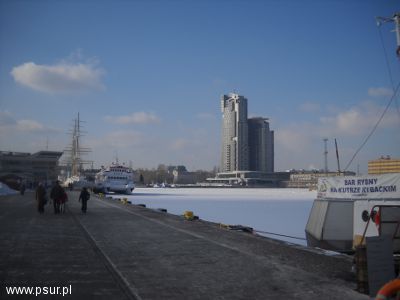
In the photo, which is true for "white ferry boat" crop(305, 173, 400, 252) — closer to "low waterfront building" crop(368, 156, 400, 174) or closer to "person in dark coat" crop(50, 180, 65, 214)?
"low waterfront building" crop(368, 156, 400, 174)

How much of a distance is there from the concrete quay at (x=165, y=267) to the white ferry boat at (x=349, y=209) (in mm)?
1367

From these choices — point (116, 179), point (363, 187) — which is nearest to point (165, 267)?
point (363, 187)

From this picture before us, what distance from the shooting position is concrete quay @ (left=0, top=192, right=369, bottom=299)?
7004mm

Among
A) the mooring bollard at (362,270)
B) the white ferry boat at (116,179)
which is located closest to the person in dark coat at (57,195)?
the mooring bollard at (362,270)

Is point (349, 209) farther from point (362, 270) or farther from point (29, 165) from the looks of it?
point (29, 165)

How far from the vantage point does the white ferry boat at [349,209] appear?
436 inches

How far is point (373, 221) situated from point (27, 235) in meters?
10.2

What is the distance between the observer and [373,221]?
10141 mm

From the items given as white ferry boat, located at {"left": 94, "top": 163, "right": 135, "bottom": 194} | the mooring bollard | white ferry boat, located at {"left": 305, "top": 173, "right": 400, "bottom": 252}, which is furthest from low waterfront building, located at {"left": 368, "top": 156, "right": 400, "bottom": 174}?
white ferry boat, located at {"left": 94, "top": 163, "right": 135, "bottom": 194}

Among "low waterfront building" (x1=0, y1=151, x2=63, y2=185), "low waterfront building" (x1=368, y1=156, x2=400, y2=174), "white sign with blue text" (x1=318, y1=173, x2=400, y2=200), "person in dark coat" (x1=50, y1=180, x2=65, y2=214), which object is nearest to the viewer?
"white sign with blue text" (x1=318, y1=173, x2=400, y2=200)

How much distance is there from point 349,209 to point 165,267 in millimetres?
6781

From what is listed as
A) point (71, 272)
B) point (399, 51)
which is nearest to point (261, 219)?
point (399, 51)

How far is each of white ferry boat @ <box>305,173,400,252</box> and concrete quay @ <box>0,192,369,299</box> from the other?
1.37 meters

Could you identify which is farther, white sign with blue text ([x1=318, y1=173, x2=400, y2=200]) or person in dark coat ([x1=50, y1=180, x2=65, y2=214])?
person in dark coat ([x1=50, y1=180, x2=65, y2=214])
